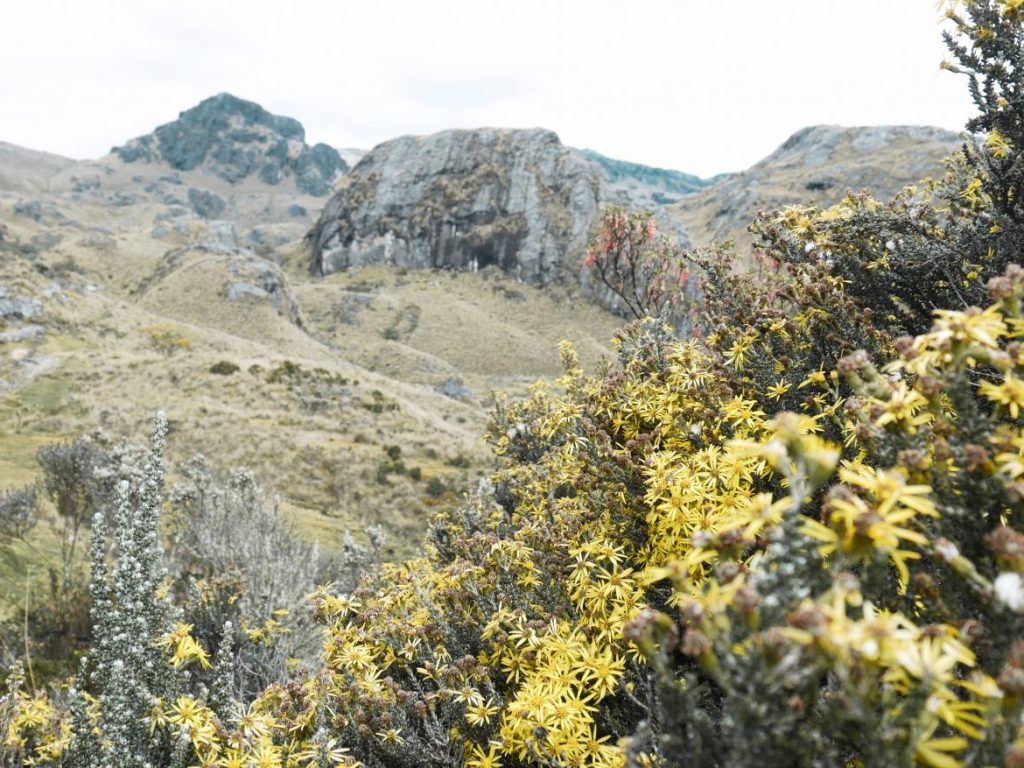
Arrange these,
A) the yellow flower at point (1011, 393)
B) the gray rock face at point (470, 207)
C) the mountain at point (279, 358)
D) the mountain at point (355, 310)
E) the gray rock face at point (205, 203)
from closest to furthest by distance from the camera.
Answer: the yellow flower at point (1011, 393) < the mountain at point (279, 358) < the mountain at point (355, 310) < the gray rock face at point (470, 207) < the gray rock face at point (205, 203)

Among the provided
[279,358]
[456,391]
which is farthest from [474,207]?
[279,358]

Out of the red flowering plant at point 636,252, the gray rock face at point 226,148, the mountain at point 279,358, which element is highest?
the gray rock face at point 226,148

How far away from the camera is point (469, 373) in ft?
178

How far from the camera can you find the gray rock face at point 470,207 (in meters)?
74.9

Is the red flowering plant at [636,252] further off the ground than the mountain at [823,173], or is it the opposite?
the mountain at [823,173]

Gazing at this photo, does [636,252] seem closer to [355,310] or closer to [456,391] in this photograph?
[456,391]

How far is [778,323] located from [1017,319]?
72.0 inches

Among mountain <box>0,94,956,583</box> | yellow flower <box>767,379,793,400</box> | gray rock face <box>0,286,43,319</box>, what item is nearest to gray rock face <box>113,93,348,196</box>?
mountain <box>0,94,956,583</box>

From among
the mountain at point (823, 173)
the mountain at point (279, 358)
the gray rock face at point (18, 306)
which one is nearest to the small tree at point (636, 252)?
the mountain at point (279, 358)

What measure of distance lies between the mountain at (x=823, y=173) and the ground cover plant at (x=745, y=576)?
73.3 metres

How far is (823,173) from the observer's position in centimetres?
8806

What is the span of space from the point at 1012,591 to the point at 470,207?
82.2m

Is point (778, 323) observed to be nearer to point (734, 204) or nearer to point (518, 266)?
point (518, 266)

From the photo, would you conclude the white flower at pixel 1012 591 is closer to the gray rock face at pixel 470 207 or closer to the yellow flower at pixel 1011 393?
the yellow flower at pixel 1011 393
